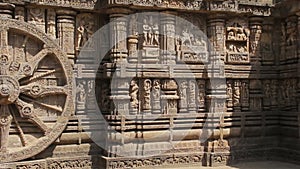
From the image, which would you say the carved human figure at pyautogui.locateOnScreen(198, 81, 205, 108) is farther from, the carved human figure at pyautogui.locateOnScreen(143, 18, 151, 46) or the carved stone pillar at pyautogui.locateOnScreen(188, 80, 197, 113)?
the carved human figure at pyautogui.locateOnScreen(143, 18, 151, 46)

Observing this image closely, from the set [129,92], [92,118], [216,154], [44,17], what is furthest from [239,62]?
[44,17]

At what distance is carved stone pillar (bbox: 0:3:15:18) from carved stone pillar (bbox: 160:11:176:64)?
12.5ft

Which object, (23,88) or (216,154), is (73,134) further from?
(216,154)

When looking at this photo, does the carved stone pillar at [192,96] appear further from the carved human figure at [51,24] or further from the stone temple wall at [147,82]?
the carved human figure at [51,24]

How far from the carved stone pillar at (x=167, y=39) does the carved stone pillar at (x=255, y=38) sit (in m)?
2.50

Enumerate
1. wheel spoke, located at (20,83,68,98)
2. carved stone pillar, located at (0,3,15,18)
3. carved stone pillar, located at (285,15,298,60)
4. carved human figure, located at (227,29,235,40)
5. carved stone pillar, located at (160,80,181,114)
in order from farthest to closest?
carved human figure, located at (227,29,235,40) → carved stone pillar, located at (285,15,298,60) → carved stone pillar, located at (160,80,181,114) → wheel spoke, located at (20,83,68,98) → carved stone pillar, located at (0,3,15,18)

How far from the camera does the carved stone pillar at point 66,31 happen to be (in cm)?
994

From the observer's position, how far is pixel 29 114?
941 cm

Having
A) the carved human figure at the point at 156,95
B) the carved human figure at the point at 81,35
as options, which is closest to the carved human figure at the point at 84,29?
the carved human figure at the point at 81,35

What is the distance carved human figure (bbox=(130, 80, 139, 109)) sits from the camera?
402 inches

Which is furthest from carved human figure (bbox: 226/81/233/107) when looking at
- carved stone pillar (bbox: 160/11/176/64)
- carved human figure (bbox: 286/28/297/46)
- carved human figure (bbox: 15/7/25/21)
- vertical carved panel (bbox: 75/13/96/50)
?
carved human figure (bbox: 15/7/25/21)

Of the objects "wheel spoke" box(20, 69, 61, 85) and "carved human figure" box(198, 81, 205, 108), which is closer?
"wheel spoke" box(20, 69, 61, 85)

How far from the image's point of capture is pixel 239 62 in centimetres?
1141

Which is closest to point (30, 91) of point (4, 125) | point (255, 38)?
point (4, 125)
